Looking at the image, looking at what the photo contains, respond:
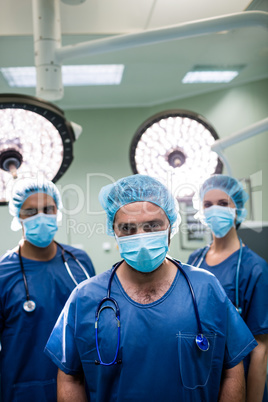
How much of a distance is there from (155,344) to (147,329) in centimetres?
5

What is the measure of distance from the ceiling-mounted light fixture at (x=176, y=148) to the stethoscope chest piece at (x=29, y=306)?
723mm

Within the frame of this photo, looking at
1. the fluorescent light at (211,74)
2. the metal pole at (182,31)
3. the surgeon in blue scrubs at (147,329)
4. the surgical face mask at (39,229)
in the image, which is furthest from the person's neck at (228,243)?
the fluorescent light at (211,74)

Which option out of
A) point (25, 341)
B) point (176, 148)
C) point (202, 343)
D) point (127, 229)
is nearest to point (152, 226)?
point (127, 229)

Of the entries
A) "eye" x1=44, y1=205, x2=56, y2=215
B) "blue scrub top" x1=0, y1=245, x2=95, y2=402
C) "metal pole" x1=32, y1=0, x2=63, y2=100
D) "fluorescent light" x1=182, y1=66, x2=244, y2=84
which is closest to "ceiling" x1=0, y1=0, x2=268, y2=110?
"fluorescent light" x1=182, y1=66, x2=244, y2=84

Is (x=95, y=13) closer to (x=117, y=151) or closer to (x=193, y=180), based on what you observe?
(x=193, y=180)

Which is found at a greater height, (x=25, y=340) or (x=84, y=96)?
(x=84, y=96)

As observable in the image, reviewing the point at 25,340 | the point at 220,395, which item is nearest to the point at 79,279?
the point at 25,340

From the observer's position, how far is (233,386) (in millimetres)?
1019

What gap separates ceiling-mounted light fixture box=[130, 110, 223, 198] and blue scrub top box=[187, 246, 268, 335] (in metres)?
0.50

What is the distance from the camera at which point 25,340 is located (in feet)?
4.55

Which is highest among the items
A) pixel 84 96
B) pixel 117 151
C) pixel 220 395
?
pixel 84 96

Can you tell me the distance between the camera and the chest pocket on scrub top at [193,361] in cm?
97

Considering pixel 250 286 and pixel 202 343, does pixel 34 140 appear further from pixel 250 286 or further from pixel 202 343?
pixel 250 286

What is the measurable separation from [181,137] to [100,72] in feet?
7.17
